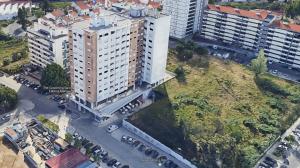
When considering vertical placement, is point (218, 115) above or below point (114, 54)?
below

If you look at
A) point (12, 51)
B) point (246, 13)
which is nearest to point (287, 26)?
point (246, 13)

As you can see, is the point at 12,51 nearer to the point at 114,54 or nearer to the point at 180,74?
the point at 114,54

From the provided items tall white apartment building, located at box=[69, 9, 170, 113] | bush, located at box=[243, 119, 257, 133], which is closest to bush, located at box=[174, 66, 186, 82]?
tall white apartment building, located at box=[69, 9, 170, 113]

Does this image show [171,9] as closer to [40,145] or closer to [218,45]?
[218,45]

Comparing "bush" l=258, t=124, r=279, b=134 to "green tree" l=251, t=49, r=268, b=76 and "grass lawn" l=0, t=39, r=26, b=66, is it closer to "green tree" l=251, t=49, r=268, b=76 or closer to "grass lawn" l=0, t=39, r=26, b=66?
"green tree" l=251, t=49, r=268, b=76

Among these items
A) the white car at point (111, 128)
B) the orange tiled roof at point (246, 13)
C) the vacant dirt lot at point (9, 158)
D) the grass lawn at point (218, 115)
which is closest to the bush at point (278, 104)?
the grass lawn at point (218, 115)

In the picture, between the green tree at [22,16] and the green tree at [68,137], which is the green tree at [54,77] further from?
the green tree at [22,16]

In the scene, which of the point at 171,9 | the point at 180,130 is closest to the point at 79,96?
the point at 180,130
